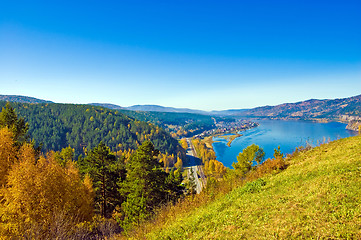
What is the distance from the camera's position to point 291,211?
7.88 m

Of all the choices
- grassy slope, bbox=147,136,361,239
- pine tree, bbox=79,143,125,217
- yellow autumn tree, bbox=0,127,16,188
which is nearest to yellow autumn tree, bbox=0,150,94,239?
yellow autumn tree, bbox=0,127,16,188

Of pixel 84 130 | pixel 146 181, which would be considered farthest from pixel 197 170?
pixel 84 130

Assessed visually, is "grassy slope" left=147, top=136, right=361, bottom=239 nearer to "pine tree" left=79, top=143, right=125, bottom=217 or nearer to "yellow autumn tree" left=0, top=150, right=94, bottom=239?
"yellow autumn tree" left=0, top=150, right=94, bottom=239

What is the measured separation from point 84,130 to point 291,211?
17250 cm

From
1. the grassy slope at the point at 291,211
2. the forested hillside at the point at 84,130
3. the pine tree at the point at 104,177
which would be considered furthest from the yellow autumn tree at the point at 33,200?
the forested hillside at the point at 84,130

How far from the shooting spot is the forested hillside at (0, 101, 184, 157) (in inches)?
5468

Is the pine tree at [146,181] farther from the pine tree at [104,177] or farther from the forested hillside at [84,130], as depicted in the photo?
the forested hillside at [84,130]

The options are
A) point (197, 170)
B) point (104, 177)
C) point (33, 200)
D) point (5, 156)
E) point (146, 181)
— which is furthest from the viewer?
point (197, 170)

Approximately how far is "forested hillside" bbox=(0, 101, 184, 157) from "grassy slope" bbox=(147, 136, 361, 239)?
119m

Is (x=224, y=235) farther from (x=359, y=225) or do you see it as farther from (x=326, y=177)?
(x=326, y=177)

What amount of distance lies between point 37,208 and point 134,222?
23.2ft

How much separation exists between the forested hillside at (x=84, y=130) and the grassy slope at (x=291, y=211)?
389 ft

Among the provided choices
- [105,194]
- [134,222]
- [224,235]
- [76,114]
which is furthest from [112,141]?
[224,235]

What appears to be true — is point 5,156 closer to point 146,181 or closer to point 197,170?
point 146,181
